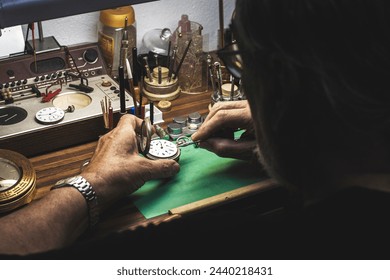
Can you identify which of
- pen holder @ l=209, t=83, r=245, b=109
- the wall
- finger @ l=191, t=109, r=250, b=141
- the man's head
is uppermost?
the man's head

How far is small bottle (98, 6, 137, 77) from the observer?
2.03 metres

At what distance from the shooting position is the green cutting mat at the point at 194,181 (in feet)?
5.12

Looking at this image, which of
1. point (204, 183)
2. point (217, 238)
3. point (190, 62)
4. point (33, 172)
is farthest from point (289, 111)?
point (190, 62)

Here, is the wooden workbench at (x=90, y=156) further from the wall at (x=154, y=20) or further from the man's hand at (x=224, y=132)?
the wall at (x=154, y=20)

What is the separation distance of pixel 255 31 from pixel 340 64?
150 mm

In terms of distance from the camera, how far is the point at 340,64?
980mm

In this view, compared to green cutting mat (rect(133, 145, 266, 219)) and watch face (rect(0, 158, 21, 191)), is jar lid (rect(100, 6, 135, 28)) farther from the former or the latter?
watch face (rect(0, 158, 21, 191))

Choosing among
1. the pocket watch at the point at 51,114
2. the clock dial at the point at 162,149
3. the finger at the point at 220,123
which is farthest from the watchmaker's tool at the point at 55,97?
the finger at the point at 220,123

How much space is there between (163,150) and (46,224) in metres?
0.43

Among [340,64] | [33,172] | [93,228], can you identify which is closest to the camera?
[340,64]

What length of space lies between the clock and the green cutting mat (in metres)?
0.27

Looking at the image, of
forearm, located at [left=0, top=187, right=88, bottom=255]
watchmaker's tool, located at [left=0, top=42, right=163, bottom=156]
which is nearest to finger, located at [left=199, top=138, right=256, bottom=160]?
watchmaker's tool, located at [left=0, top=42, right=163, bottom=156]

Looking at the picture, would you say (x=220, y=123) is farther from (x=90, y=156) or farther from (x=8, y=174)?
(x=8, y=174)

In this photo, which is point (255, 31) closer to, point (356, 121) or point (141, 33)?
point (356, 121)
